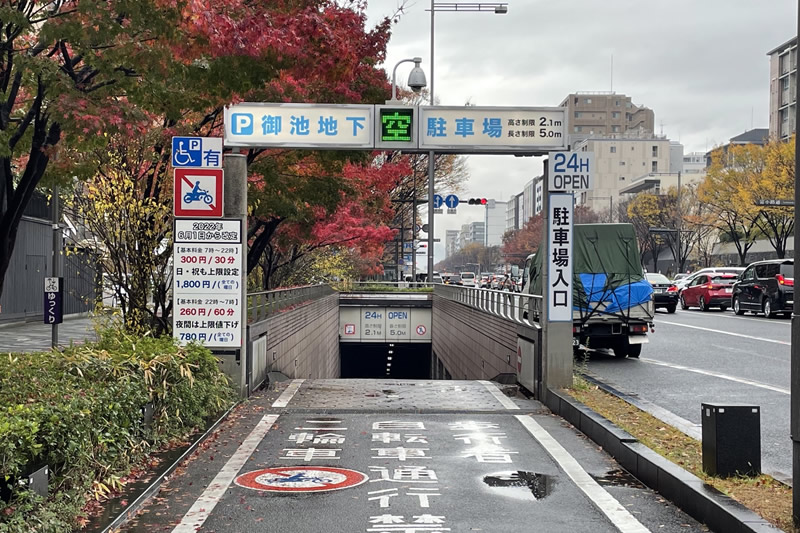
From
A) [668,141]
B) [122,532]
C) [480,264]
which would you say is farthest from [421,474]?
[480,264]

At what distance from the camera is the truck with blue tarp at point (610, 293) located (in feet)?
58.9

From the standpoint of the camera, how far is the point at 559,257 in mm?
12203

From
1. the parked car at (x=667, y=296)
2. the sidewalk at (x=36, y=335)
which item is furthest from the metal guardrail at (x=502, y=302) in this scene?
the parked car at (x=667, y=296)

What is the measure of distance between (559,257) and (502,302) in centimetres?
464

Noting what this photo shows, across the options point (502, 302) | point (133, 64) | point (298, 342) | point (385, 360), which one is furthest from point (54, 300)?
point (385, 360)

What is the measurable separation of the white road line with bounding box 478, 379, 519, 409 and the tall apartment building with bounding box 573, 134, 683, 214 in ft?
383

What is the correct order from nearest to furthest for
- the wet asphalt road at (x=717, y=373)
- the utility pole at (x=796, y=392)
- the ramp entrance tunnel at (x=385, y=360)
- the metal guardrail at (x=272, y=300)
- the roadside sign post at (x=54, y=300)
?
the utility pole at (x=796, y=392) → the wet asphalt road at (x=717, y=373) → the metal guardrail at (x=272, y=300) → the roadside sign post at (x=54, y=300) → the ramp entrance tunnel at (x=385, y=360)

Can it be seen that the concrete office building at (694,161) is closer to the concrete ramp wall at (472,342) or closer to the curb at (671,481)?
the concrete ramp wall at (472,342)

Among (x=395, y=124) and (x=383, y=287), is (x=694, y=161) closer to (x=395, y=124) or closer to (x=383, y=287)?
(x=383, y=287)

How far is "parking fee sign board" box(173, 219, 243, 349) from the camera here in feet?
39.0

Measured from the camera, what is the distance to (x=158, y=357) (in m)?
8.87

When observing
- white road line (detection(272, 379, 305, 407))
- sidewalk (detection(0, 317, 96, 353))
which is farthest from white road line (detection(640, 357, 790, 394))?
sidewalk (detection(0, 317, 96, 353))

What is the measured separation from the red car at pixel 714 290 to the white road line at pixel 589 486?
1114 inches

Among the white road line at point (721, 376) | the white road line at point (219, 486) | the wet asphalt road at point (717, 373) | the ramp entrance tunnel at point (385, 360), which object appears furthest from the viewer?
the ramp entrance tunnel at point (385, 360)
